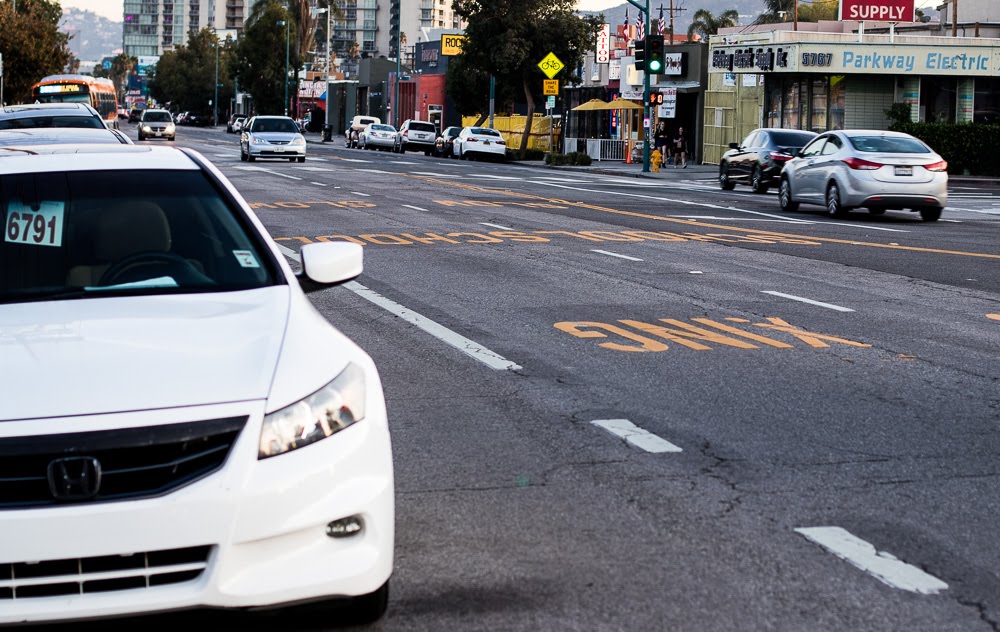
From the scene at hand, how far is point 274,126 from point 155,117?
74.6 feet

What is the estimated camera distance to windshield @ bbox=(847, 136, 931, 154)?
25094 mm

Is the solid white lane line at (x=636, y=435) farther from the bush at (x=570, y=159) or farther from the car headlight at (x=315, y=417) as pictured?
the bush at (x=570, y=159)

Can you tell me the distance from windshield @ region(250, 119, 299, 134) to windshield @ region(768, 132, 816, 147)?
18.3m

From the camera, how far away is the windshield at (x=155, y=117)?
68.8 m

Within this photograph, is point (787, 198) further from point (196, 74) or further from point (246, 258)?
point (196, 74)

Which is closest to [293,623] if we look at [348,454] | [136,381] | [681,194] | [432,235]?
[348,454]

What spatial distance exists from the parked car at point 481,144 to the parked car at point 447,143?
227cm

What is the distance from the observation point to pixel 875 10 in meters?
53.3

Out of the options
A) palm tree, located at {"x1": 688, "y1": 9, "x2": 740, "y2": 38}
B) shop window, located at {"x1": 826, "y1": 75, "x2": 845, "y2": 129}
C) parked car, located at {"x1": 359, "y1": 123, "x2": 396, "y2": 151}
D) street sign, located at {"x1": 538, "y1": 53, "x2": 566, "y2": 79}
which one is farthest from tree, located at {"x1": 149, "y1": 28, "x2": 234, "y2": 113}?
shop window, located at {"x1": 826, "y1": 75, "x2": 845, "y2": 129}

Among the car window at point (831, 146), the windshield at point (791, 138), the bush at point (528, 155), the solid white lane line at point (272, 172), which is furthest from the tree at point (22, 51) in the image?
the car window at point (831, 146)

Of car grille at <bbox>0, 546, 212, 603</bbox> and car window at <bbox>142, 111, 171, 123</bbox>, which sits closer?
car grille at <bbox>0, 546, 212, 603</bbox>

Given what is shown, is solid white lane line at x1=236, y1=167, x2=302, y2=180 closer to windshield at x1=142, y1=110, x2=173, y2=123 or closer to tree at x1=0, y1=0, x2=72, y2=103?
windshield at x1=142, y1=110, x2=173, y2=123

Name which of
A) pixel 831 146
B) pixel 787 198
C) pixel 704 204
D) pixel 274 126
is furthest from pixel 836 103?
pixel 831 146

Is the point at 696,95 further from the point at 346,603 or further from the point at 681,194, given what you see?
the point at 346,603
